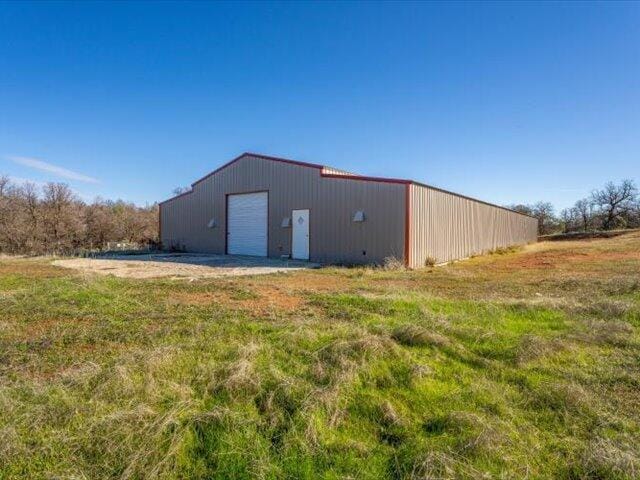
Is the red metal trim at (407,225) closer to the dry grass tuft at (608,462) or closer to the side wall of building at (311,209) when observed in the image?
the side wall of building at (311,209)

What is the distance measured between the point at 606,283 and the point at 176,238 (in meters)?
19.8

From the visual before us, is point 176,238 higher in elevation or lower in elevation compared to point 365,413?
higher

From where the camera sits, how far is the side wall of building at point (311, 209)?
13.7 m

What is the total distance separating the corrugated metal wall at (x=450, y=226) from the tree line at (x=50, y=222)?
17353mm

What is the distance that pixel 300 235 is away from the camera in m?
16.2

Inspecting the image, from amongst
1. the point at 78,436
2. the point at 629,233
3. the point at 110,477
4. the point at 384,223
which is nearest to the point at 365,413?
the point at 110,477

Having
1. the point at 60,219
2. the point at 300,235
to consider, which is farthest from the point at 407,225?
the point at 60,219

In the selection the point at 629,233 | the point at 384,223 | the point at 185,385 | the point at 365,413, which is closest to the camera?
the point at 365,413

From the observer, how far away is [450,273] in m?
12.0

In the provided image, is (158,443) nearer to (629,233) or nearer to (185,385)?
(185,385)

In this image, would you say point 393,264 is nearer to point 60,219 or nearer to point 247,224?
point 247,224

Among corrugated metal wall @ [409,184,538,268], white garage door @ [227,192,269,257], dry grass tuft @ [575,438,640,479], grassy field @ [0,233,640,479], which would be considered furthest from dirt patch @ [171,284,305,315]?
white garage door @ [227,192,269,257]

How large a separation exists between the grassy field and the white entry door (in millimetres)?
10125

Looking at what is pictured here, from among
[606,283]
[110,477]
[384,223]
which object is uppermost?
[384,223]
